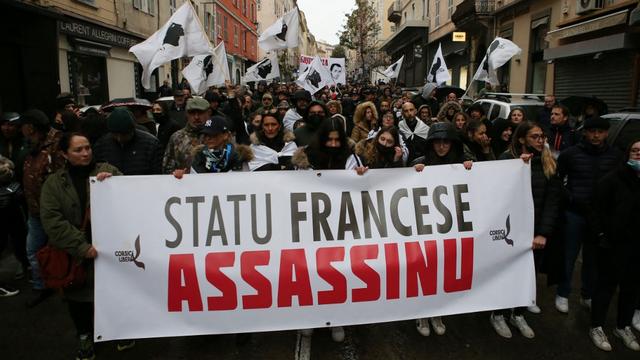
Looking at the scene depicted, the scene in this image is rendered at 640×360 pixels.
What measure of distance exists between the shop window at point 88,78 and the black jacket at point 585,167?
1468 cm

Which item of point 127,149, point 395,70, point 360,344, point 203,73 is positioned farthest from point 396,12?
point 360,344

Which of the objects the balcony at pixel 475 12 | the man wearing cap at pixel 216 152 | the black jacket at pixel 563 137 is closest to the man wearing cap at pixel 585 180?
the man wearing cap at pixel 216 152

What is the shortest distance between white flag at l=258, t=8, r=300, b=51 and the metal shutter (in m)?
8.86

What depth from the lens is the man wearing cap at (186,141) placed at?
5.02 m

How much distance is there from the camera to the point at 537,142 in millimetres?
4250

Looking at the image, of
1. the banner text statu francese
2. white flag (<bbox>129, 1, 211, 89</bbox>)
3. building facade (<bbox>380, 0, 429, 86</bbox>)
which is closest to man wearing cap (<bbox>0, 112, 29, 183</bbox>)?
white flag (<bbox>129, 1, 211, 89</bbox>)

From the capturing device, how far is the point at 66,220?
3.53 metres

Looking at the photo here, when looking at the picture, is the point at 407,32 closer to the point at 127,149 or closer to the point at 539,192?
the point at 539,192

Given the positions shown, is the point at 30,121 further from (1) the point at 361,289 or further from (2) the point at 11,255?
(1) the point at 361,289

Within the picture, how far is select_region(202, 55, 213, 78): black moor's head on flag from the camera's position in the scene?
9.42 metres

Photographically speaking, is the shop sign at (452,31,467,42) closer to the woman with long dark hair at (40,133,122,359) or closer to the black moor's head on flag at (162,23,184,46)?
the black moor's head on flag at (162,23,184,46)

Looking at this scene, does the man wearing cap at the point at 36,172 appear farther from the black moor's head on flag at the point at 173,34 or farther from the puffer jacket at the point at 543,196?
the puffer jacket at the point at 543,196

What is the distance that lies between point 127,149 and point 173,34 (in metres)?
3.87

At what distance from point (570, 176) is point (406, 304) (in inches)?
81.4
